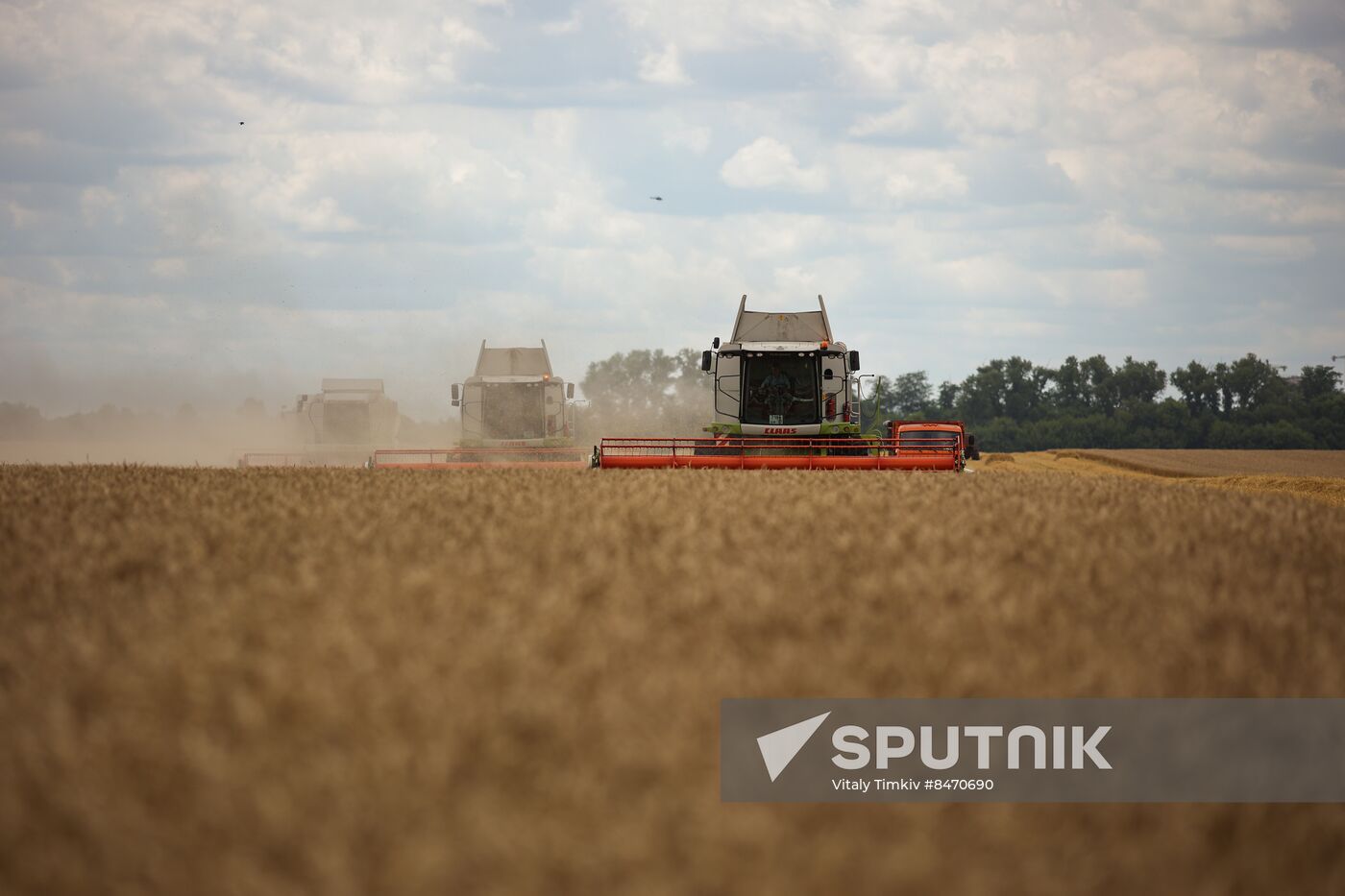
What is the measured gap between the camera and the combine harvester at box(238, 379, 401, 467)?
31.3 meters

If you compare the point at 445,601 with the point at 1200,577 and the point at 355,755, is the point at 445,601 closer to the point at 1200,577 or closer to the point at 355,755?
the point at 355,755

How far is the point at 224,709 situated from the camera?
3604mm

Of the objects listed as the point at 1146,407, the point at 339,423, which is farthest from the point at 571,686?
the point at 1146,407

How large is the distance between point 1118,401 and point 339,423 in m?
90.4

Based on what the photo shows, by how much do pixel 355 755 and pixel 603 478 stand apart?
30.1 ft

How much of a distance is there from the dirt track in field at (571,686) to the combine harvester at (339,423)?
24.4 meters

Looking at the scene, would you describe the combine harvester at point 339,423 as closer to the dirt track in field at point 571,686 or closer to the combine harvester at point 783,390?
the combine harvester at point 783,390

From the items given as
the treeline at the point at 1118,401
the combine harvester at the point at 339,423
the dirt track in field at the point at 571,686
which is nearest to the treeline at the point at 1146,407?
the treeline at the point at 1118,401

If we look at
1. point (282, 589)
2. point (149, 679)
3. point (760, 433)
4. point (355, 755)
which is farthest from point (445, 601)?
point (760, 433)

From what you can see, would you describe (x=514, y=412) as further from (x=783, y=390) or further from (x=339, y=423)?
(x=783, y=390)
